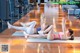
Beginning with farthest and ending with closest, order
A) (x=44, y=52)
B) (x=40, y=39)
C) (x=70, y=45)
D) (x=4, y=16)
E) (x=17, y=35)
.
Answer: (x=4, y=16), (x=17, y=35), (x=40, y=39), (x=70, y=45), (x=44, y=52)

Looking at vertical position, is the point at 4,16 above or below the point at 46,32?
below

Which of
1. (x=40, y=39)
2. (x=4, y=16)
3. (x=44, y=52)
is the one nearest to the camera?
(x=44, y=52)

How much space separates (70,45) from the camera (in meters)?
3.08

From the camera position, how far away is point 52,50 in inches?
110

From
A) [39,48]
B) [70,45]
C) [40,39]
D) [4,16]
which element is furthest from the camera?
[4,16]

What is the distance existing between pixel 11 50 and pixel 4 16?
389 inches

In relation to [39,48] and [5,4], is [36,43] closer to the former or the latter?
[39,48]

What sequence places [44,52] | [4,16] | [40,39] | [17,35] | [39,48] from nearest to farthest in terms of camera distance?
[44,52], [39,48], [40,39], [17,35], [4,16]

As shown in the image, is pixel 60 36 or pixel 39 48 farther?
pixel 60 36

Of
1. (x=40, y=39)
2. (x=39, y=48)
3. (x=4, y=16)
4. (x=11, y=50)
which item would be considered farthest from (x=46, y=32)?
(x=4, y=16)

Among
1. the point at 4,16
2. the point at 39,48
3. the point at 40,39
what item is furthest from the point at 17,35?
the point at 4,16

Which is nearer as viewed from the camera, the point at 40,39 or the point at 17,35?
the point at 40,39

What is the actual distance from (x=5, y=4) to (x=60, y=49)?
Result: 1014 centimetres

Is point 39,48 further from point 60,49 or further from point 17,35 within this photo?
point 17,35
